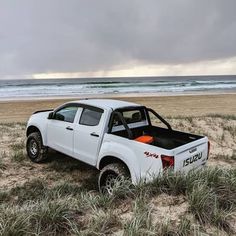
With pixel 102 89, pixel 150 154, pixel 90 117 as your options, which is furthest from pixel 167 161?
pixel 102 89

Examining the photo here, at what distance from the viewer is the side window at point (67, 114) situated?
249 inches

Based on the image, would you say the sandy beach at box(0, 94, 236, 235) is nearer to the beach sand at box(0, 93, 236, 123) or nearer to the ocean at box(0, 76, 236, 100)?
the beach sand at box(0, 93, 236, 123)

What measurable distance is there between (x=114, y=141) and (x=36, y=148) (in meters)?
2.77

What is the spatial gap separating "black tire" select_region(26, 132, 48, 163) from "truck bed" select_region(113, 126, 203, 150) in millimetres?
2313

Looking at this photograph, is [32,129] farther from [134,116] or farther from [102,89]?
[102,89]

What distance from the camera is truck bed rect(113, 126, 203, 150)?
18.6 ft

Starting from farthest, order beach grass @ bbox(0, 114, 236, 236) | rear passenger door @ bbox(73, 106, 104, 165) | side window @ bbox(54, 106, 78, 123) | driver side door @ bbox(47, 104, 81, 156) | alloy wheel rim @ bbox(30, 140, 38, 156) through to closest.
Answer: alloy wheel rim @ bbox(30, 140, 38, 156) < side window @ bbox(54, 106, 78, 123) < driver side door @ bbox(47, 104, 81, 156) < rear passenger door @ bbox(73, 106, 104, 165) < beach grass @ bbox(0, 114, 236, 236)

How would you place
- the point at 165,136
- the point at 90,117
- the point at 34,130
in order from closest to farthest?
Result: 1. the point at 90,117
2. the point at 165,136
3. the point at 34,130

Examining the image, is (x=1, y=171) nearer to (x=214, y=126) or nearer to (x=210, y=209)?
(x=210, y=209)

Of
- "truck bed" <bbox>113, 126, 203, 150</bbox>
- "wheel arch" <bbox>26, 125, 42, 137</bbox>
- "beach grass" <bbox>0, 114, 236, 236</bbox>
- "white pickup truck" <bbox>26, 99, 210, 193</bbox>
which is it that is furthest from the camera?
"wheel arch" <bbox>26, 125, 42, 137</bbox>

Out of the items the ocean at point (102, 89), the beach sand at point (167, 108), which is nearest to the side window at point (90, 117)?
the beach sand at point (167, 108)

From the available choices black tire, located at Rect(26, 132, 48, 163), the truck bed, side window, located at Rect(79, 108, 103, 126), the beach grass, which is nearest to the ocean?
black tire, located at Rect(26, 132, 48, 163)

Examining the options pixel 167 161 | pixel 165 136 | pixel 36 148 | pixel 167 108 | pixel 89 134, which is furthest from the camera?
pixel 167 108

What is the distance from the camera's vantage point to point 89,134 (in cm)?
562
